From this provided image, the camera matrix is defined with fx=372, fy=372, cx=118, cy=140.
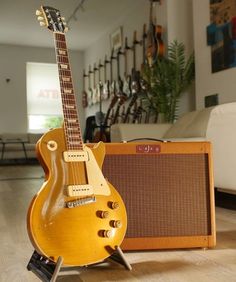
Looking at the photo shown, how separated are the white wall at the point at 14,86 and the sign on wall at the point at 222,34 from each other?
222 inches

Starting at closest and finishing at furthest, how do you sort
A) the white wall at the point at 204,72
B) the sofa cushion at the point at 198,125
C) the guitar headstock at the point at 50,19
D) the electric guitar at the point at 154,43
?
the guitar headstock at the point at 50,19
the sofa cushion at the point at 198,125
the white wall at the point at 204,72
the electric guitar at the point at 154,43

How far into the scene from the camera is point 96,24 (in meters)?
6.92

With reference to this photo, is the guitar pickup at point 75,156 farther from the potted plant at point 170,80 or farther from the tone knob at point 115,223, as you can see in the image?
the potted plant at point 170,80

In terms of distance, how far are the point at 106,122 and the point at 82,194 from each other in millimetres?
4470

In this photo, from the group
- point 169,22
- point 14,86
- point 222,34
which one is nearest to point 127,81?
point 169,22

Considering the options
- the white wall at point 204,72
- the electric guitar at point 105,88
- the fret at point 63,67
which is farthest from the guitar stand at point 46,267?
the electric guitar at point 105,88

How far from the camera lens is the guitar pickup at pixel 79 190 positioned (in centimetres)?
110

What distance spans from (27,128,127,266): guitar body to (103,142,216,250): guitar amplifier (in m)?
0.20

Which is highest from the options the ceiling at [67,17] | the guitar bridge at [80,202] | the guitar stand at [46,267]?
the ceiling at [67,17]

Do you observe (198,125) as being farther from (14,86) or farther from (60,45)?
(14,86)

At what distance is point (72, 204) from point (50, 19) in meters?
0.63

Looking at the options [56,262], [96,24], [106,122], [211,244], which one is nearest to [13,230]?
[56,262]

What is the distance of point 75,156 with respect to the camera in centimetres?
114

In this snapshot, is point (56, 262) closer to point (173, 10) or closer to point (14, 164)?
point (173, 10)
